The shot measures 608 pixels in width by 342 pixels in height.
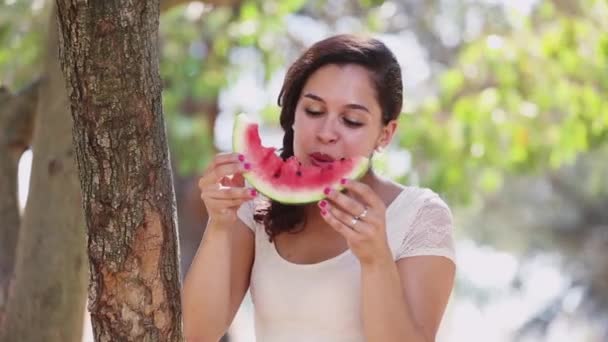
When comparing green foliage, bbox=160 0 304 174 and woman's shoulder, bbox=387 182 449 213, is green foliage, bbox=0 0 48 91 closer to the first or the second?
green foliage, bbox=160 0 304 174

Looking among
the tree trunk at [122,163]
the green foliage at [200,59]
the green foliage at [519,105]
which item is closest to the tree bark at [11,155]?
the tree trunk at [122,163]

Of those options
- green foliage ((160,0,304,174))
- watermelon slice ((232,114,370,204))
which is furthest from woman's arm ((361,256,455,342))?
green foliage ((160,0,304,174))

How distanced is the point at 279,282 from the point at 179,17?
668 centimetres

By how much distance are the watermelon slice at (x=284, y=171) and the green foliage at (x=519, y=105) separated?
5.03 metres

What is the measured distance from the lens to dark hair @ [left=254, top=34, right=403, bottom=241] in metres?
3.57

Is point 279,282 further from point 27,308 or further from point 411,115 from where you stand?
point 411,115

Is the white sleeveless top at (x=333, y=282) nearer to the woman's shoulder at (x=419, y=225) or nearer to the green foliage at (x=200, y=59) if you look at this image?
the woman's shoulder at (x=419, y=225)

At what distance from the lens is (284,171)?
3.46 meters

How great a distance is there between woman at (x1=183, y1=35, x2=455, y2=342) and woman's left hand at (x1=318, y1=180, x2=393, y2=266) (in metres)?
0.18

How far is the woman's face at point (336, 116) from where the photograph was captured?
345 cm

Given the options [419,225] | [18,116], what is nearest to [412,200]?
[419,225]

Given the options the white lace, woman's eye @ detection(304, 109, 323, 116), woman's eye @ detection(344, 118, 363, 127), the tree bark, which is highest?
the tree bark

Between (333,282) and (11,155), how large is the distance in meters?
2.19

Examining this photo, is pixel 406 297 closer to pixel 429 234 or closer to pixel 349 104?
pixel 429 234
